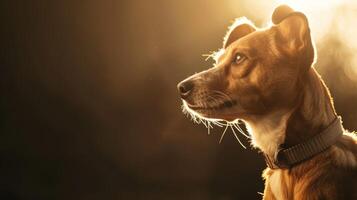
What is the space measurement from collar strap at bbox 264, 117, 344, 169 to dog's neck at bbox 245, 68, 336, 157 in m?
0.07

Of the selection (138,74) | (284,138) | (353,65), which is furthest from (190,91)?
(353,65)

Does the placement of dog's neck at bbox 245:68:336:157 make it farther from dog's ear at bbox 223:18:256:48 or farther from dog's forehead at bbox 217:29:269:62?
dog's ear at bbox 223:18:256:48

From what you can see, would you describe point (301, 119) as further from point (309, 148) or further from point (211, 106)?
point (211, 106)

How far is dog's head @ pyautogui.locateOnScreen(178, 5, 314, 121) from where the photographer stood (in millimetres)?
3646

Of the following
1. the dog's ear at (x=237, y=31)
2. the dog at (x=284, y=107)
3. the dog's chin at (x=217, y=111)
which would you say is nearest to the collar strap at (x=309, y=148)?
the dog at (x=284, y=107)

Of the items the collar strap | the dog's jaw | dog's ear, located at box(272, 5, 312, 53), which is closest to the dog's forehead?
dog's ear, located at box(272, 5, 312, 53)

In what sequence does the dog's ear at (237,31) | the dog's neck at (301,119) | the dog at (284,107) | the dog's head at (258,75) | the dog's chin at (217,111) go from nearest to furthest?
1. the dog at (284,107)
2. the dog's neck at (301,119)
3. the dog's head at (258,75)
4. the dog's chin at (217,111)
5. the dog's ear at (237,31)

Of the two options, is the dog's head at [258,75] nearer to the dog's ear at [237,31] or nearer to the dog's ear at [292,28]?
the dog's ear at [292,28]

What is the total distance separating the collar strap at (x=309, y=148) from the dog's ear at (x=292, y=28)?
0.55m

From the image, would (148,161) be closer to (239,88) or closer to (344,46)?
(344,46)

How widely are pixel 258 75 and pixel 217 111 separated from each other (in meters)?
0.39

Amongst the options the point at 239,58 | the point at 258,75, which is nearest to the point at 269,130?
the point at 258,75

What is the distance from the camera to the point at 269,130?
3748 mm

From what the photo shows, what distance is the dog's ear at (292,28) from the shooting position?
11.7ft
